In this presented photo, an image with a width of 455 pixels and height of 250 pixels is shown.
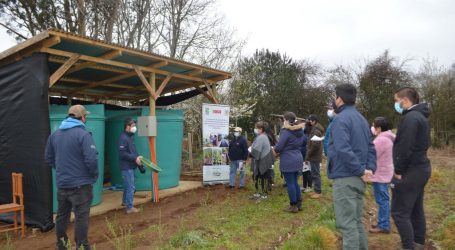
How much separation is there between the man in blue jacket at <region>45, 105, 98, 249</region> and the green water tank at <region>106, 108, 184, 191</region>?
163 inches

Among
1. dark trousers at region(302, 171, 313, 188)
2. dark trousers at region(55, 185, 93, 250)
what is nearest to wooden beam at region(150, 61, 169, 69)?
dark trousers at region(302, 171, 313, 188)

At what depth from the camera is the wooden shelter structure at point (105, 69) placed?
245 inches

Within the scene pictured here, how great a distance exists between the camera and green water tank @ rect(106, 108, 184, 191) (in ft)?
29.5

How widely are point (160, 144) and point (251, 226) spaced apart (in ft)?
12.9

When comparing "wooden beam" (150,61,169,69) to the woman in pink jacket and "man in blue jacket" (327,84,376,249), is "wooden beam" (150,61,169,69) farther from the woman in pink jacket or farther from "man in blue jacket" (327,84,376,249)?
"man in blue jacket" (327,84,376,249)

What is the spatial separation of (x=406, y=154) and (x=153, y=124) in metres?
5.42

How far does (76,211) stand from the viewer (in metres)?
4.50

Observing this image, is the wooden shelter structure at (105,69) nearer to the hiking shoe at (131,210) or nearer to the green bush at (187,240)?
the hiking shoe at (131,210)

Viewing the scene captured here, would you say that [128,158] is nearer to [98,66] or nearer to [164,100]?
[98,66]

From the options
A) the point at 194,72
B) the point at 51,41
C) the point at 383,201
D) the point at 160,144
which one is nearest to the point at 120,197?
the point at 160,144

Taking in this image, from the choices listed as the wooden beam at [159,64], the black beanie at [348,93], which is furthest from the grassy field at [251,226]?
the wooden beam at [159,64]

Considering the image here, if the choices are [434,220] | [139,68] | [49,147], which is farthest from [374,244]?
[139,68]

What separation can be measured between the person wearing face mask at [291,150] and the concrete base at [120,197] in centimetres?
331

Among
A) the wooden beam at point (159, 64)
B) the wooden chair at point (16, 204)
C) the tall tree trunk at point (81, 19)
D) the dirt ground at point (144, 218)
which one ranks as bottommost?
the dirt ground at point (144, 218)
